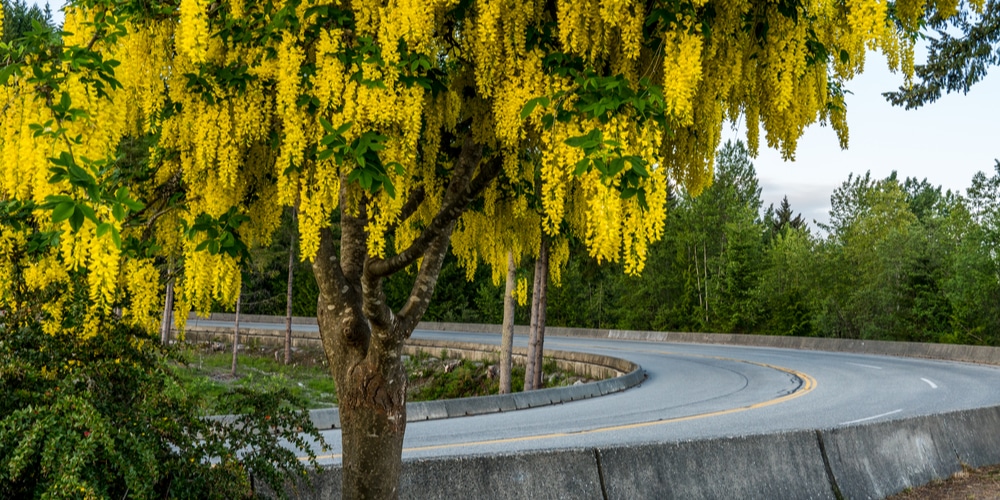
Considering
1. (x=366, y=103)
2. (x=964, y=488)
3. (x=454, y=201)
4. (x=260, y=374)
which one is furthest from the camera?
(x=260, y=374)

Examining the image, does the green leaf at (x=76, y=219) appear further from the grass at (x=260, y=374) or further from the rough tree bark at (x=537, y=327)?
the grass at (x=260, y=374)

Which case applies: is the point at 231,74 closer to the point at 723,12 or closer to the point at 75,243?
the point at 75,243

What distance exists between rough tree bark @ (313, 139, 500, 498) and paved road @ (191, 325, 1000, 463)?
3346 mm

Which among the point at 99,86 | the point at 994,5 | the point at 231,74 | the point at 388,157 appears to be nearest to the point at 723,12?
the point at 388,157

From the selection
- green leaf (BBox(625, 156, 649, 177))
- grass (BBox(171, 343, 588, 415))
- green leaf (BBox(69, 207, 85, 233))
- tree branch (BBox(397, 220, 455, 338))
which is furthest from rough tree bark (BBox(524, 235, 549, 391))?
green leaf (BBox(69, 207, 85, 233))

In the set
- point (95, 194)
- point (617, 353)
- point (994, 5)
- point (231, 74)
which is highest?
point (994, 5)

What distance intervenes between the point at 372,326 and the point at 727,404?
13426 millimetres

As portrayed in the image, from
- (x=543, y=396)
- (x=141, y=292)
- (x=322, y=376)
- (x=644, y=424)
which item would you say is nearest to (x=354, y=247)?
(x=141, y=292)

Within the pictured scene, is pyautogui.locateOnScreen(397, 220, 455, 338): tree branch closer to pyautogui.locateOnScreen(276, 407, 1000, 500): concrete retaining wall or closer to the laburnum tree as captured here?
the laburnum tree

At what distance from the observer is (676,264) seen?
63.5 m

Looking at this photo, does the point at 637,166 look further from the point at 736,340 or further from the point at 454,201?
the point at 736,340

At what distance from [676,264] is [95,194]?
62.1 m

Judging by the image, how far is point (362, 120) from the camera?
178 inches

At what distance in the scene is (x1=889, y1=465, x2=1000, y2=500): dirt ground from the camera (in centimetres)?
796
